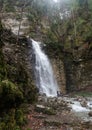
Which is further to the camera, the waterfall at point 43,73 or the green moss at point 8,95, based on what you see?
the waterfall at point 43,73

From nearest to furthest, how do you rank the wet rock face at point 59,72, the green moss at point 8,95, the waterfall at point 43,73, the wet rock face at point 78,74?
the green moss at point 8,95 → the waterfall at point 43,73 → the wet rock face at point 59,72 → the wet rock face at point 78,74

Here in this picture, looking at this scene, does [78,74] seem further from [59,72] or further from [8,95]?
[8,95]

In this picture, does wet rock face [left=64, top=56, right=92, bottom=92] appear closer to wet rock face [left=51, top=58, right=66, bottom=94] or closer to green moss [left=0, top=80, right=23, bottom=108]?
wet rock face [left=51, top=58, right=66, bottom=94]

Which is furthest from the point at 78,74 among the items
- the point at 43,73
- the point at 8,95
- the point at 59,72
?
A: the point at 8,95

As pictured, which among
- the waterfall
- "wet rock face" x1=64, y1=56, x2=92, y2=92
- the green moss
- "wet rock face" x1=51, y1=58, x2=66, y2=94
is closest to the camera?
the green moss

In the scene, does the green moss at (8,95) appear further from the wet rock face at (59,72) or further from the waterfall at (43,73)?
the wet rock face at (59,72)

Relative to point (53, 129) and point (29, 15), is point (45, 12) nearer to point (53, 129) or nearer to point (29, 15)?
point (29, 15)

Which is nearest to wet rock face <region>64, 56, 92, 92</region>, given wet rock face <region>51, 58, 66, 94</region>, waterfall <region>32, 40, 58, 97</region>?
wet rock face <region>51, 58, 66, 94</region>

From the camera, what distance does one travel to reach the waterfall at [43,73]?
3158 cm

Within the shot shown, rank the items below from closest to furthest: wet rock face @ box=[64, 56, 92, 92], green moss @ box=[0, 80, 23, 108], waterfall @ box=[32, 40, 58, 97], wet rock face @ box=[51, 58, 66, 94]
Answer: green moss @ box=[0, 80, 23, 108] < waterfall @ box=[32, 40, 58, 97] < wet rock face @ box=[51, 58, 66, 94] < wet rock face @ box=[64, 56, 92, 92]

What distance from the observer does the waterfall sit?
31.6m

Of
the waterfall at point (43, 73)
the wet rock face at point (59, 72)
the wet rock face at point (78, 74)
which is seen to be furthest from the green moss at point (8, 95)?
Answer: the wet rock face at point (78, 74)

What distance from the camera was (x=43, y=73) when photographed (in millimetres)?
32750

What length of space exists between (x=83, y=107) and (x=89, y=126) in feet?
23.3
